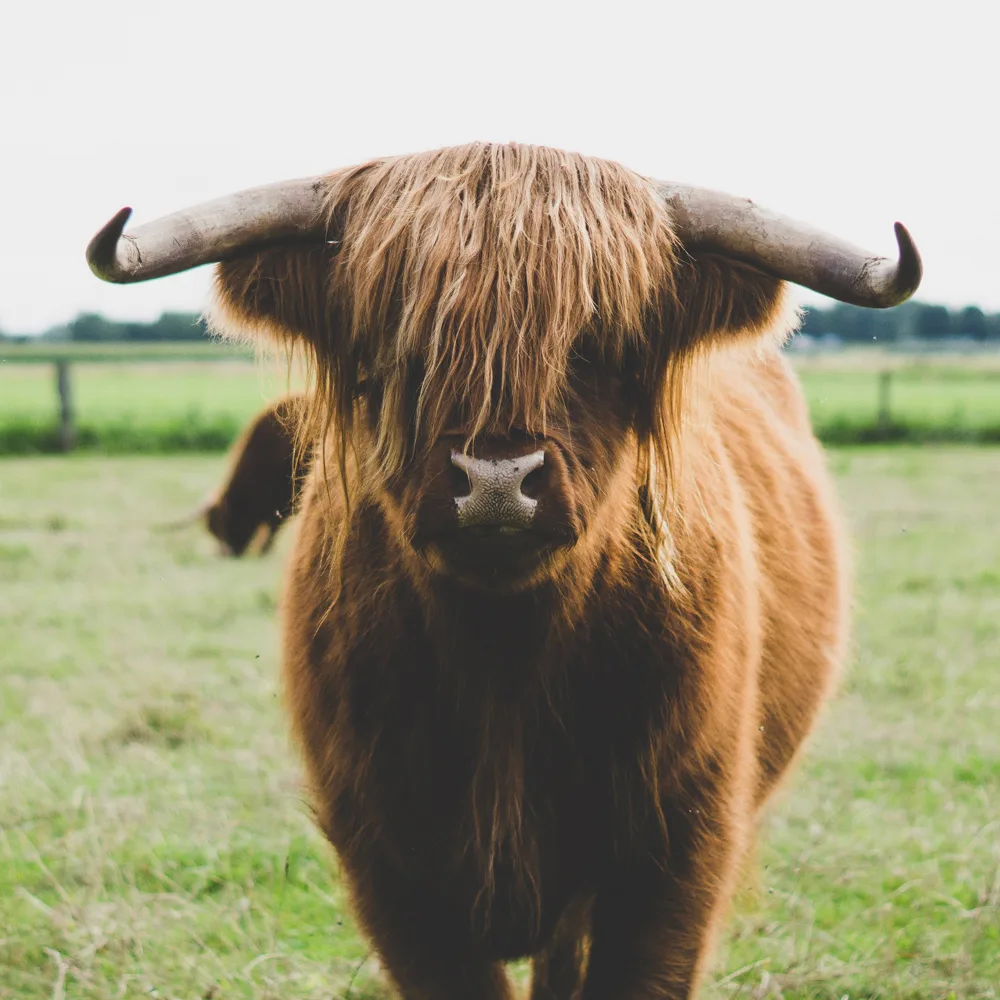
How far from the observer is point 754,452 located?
2.97 m

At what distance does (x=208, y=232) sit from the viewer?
1.94 m

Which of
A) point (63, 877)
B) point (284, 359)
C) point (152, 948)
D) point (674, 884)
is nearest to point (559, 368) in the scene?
point (284, 359)

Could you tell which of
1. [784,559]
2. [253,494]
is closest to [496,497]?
[784,559]

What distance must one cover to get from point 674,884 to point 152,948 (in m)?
1.46

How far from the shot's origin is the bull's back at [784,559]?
274 cm

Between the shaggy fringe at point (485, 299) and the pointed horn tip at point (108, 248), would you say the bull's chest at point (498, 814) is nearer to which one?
the shaggy fringe at point (485, 299)

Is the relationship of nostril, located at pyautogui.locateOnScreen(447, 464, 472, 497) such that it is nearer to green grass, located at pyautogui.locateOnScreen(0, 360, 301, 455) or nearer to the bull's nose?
the bull's nose

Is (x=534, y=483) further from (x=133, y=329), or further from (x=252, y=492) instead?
(x=133, y=329)

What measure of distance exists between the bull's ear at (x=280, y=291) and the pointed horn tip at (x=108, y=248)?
0.30 metres

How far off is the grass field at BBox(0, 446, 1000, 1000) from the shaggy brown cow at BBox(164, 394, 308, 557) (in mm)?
712

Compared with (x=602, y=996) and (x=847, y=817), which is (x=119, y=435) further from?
(x=602, y=996)

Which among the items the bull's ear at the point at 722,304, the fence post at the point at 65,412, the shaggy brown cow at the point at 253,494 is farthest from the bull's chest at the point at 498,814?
the fence post at the point at 65,412

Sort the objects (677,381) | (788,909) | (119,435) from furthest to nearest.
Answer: (119,435), (788,909), (677,381)

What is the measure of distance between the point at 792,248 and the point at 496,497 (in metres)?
0.65
